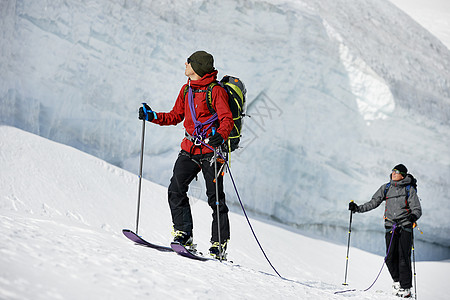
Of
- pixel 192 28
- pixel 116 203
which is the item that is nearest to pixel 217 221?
pixel 116 203

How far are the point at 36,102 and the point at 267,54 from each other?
3.47 metres

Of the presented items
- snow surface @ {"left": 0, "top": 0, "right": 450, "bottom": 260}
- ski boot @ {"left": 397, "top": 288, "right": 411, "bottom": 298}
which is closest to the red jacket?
ski boot @ {"left": 397, "top": 288, "right": 411, "bottom": 298}

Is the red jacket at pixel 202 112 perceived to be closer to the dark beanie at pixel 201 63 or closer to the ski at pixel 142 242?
the dark beanie at pixel 201 63

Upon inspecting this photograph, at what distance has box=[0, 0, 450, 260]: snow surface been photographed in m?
6.45

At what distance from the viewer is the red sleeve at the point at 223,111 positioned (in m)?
3.05

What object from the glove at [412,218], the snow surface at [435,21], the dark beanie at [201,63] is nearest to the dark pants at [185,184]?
the dark beanie at [201,63]

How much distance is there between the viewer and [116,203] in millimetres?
5480

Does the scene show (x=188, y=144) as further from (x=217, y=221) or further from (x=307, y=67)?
(x=307, y=67)

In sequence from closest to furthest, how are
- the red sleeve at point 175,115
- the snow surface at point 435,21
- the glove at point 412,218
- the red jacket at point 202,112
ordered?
the red jacket at point 202,112
the red sleeve at point 175,115
the glove at point 412,218
the snow surface at point 435,21

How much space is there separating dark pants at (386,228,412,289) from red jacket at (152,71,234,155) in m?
2.47

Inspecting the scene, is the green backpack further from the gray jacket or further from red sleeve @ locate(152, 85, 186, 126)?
the gray jacket

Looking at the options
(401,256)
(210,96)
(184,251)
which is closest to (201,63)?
(210,96)

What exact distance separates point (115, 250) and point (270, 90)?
17.5 ft

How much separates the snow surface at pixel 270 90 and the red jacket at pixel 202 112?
3.59 metres
